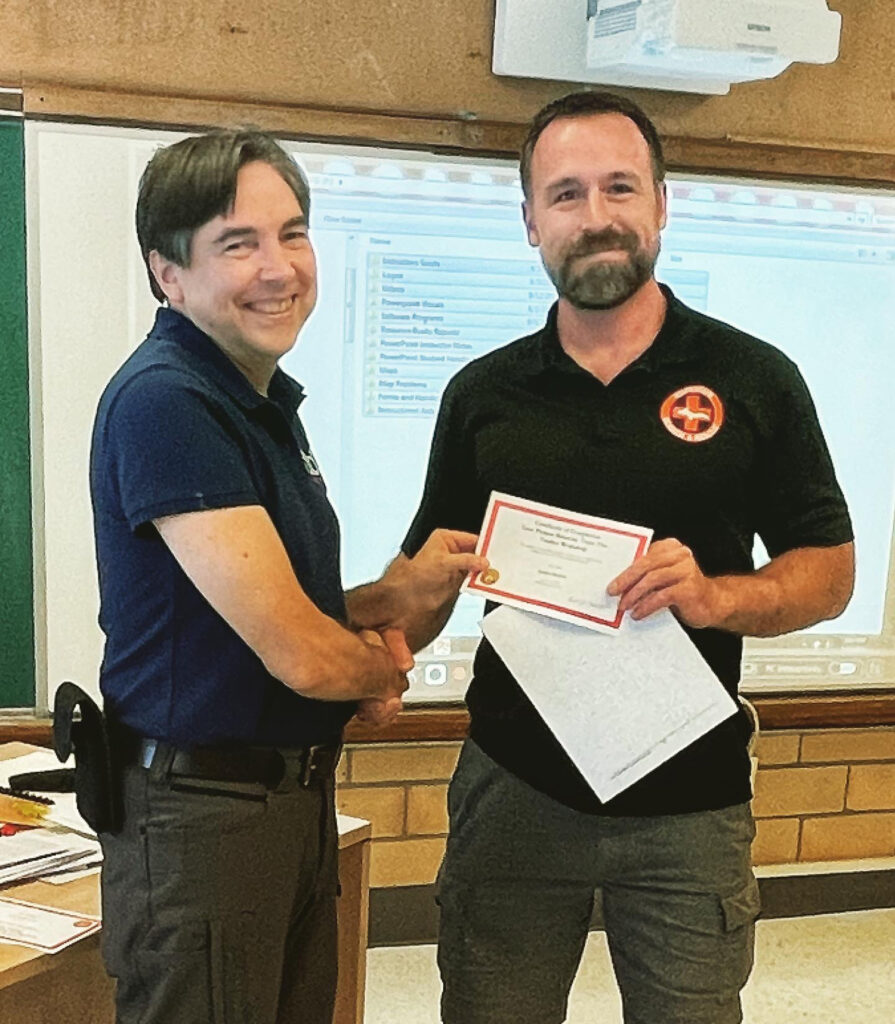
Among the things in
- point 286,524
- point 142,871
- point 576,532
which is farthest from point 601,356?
point 142,871

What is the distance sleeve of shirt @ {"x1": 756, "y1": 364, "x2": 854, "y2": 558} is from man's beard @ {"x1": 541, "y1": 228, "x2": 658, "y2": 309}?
24 cm

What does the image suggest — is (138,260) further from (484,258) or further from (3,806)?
(3,806)

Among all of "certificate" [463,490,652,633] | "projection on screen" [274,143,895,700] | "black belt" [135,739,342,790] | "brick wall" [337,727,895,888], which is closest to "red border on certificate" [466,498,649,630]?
"certificate" [463,490,652,633]

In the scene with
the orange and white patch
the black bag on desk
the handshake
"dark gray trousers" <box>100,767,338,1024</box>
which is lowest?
"dark gray trousers" <box>100,767,338,1024</box>

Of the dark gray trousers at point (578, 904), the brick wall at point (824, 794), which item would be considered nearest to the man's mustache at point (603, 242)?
the dark gray trousers at point (578, 904)

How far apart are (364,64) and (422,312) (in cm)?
52

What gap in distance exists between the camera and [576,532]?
1448 millimetres

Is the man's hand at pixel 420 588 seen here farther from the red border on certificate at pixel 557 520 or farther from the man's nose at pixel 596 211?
the man's nose at pixel 596 211

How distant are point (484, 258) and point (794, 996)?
1791mm

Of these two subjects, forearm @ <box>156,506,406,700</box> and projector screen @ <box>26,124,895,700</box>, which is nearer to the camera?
forearm @ <box>156,506,406,700</box>

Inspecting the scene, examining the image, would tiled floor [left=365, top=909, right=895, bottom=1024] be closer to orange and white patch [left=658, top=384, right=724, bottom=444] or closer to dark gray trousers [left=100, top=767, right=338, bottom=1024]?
dark gray trousers [left=100, top=767, right=338, bottom=1024]

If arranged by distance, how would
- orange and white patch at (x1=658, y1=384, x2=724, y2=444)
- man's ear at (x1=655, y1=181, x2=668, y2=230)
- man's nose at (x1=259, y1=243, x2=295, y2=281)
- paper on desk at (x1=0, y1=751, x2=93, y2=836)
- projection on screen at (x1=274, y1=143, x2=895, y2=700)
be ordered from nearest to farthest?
man's nose at (x1=259, y1=243, x2=295, y2=281)
orange and white patch at (x1=658, y1=384, x2=724, y2=444)
man's ear at (x1=655, y1=181, x2=668, y2=230)
paper on desk at (x1=0, y1=751, x2=93, y2=836)
projection on screen at (x1=274, y1=143, x2=895, y2=700)

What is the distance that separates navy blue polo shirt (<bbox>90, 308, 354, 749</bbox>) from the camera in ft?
3.82

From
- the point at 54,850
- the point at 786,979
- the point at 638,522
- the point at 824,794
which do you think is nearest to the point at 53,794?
the point at 54,850
